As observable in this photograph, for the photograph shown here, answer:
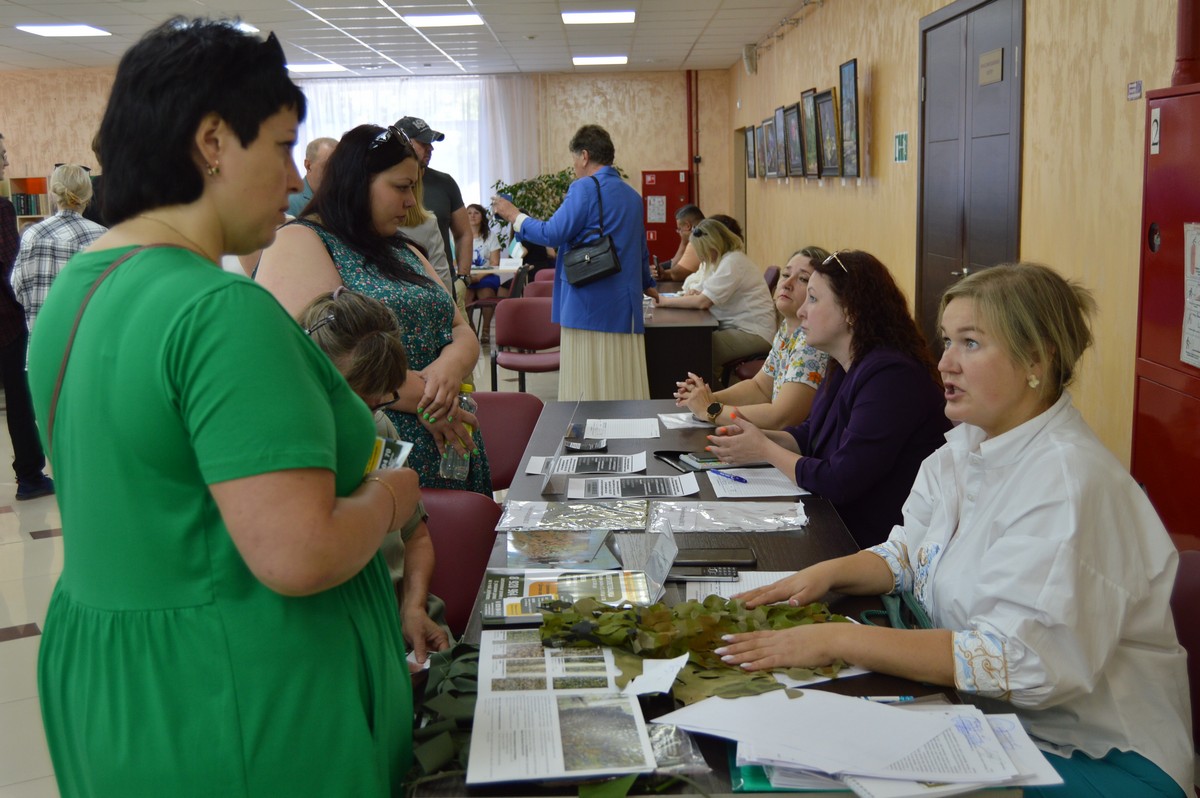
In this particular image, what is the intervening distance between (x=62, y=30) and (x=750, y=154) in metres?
7.25

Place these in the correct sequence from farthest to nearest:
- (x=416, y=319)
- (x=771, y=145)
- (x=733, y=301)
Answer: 1. (x=771, y=145)
2. (x=733, y=301)
3. (x=416, y=319)

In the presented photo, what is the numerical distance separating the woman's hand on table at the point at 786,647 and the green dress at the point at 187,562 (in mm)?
526

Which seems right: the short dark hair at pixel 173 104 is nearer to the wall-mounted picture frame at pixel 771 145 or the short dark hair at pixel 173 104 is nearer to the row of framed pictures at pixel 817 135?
the row of framed pictures at pixel 817 135

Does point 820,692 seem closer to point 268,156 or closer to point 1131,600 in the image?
point 1131,600

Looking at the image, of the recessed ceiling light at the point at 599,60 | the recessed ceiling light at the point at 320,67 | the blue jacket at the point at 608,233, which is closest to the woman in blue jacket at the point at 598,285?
the blue jacket at the point at 608,233

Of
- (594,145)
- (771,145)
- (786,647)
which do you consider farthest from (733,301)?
(786,647)

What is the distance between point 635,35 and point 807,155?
9.15ft

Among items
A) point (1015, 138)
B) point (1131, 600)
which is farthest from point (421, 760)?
point (1015, 138)

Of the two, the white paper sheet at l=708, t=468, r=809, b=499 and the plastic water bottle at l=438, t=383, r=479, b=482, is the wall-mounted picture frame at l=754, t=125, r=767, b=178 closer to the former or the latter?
the white paper sheet at l=708, t=468, r=809, b=499

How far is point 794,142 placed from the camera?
29.8 feet

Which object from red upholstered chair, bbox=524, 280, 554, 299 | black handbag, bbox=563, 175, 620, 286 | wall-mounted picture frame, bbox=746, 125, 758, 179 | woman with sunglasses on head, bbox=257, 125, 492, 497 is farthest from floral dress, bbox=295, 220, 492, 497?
wall-mounted picture frame, bbox=746, 125, 758, 179

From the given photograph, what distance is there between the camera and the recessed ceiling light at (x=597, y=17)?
9.06 m

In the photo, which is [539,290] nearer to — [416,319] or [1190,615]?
[416,319]

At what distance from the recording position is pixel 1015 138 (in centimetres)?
459
